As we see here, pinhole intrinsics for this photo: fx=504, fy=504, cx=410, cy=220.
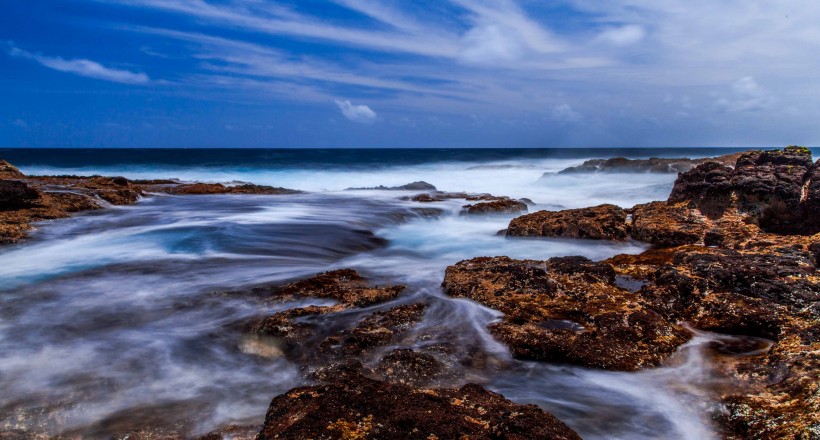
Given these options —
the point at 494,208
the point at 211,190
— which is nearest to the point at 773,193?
the point at 494,208

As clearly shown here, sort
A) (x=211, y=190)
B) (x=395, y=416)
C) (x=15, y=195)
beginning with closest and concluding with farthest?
(x=395, y=416) < (x=15, y=195) < (x=211, y=190)

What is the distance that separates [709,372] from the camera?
363 cm

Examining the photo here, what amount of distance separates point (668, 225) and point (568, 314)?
13.4ft

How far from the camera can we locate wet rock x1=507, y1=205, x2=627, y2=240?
853cm

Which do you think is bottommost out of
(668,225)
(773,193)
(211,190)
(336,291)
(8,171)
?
(336,291)

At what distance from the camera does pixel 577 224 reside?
8.70 meters

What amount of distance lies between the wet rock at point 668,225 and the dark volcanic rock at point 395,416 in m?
5.78

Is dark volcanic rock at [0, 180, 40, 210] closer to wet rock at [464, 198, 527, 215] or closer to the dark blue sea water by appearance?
wet rock at [464, 198, 527, 215]

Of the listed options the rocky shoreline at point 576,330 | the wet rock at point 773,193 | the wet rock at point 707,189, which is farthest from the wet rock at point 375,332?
the wet rock at point 773,193

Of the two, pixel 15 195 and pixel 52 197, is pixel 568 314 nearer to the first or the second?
pixel 15 195

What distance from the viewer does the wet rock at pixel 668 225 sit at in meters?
7.35

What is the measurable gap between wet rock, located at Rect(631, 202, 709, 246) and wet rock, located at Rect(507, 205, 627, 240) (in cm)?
31

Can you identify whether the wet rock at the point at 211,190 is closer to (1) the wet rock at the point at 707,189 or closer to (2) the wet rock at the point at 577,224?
(2) the wet rock at the point at 577,224

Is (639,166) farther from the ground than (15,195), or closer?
farther from the ground
